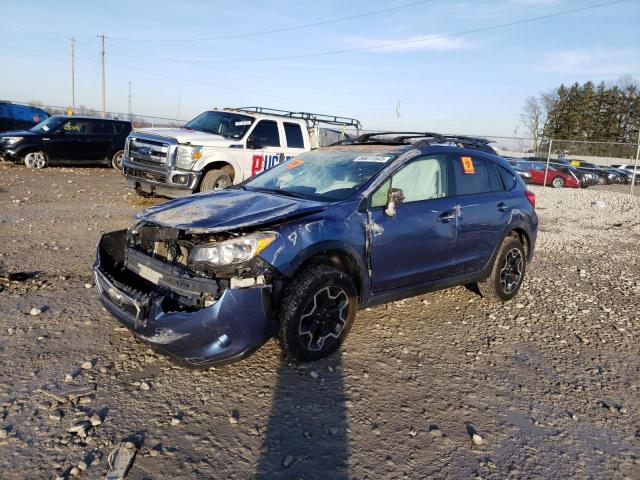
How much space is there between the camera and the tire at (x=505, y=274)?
5.31m

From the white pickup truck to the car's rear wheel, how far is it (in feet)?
21.2

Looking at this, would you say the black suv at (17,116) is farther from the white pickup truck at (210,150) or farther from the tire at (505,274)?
the tire at (505,274)

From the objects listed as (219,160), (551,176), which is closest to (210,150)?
(219,160)

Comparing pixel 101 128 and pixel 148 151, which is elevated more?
pixel 101 128

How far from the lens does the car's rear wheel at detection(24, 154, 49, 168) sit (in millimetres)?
14734

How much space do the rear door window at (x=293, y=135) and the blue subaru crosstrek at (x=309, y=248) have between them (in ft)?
18.3

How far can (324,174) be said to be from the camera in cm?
457

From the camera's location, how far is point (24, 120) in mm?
18578

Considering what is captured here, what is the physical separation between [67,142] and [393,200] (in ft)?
46.0

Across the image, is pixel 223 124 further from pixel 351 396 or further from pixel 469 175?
pixel 351 396

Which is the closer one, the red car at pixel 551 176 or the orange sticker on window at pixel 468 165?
the orange sticker on window at pixel 468 165

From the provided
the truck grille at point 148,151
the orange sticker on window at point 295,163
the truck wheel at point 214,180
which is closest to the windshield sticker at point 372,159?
the orange sticker on window at point 295,163

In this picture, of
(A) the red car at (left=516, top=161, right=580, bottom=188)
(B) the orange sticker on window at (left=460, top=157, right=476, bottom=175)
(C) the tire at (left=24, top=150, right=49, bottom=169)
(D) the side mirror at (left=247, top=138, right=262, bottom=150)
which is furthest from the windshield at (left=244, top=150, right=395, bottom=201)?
(A) the red car at (left=516, top=161, right=580, bottom=188)

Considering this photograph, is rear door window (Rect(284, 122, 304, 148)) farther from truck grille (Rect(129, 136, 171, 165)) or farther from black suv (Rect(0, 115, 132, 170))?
black suv (Rect(0, 115, 132, 170))
